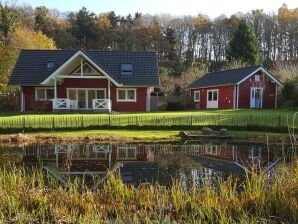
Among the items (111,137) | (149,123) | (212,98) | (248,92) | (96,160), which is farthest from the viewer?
(212,98)

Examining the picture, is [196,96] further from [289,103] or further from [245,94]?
[289,103]

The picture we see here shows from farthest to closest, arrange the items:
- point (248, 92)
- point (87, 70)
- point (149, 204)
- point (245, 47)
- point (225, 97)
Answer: point (245, 47) → point (225, 97) → point (248, 92) → point (87, 70) → point (149, 204)

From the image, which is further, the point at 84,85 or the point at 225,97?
the point at 225,97

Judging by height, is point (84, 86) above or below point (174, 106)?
above

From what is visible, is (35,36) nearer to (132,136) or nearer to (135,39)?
(135,39)

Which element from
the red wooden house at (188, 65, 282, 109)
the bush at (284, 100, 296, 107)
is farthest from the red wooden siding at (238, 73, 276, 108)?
the bush at (284, 100, 296, 107)

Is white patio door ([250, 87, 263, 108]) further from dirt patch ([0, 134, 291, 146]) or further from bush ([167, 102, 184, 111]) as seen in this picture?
dirt patch ([0, 134, 291, 146])

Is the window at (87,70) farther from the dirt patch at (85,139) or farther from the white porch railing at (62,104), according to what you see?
the dirt patch at (85,139)

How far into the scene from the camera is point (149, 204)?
6.68 meters

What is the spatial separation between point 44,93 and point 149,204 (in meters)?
27.3

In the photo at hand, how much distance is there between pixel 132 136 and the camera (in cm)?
1869

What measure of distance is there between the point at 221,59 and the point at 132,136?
48660 mm

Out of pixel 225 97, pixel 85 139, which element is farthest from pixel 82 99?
pixel 85 139

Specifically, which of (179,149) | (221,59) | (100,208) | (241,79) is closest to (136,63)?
(241,79)
